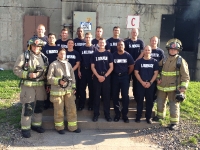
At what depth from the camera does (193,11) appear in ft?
36.7

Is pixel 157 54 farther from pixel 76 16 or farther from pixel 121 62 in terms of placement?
pixel 76 16

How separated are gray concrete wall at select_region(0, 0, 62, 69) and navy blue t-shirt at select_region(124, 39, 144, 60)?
601cm

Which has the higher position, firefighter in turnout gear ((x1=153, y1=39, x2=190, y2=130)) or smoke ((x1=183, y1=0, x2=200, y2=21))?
smoke ((x1=183, y1=0, x2=200, y2=21))

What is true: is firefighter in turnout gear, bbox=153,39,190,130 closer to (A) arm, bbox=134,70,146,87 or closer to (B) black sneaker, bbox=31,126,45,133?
(A) arm, bbox=134,70,146,87

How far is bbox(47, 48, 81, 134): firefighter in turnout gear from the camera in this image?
561 cm

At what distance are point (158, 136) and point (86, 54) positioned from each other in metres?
2.51

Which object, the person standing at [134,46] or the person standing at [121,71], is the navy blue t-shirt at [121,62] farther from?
the person standing at [134,46]

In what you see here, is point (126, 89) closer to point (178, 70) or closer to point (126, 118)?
point (126, 118)

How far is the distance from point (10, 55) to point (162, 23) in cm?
687

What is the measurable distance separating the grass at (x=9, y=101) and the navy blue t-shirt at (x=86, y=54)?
6.81 feet

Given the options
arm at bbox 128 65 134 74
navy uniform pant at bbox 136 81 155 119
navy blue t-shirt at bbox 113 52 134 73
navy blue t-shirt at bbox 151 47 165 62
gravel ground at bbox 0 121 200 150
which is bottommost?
gravel ground at bbox 0 121 200 150

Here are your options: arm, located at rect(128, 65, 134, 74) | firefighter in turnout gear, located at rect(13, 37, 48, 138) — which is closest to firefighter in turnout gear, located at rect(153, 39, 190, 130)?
arm, located at rect(128, 65, 134, 74)

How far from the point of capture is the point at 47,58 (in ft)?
19.8

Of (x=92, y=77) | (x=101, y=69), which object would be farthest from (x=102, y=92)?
(x=101, y=69)
